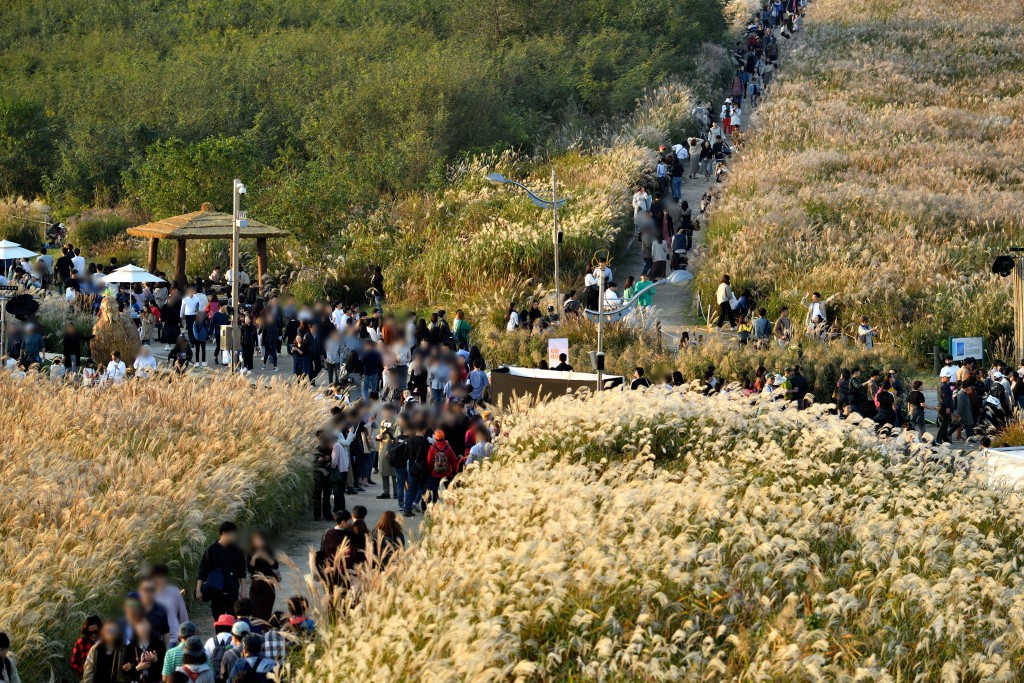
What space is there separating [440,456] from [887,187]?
23.7 meters

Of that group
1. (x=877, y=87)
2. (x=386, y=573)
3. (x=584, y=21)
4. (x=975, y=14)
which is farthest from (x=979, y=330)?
(x=975, y=14)

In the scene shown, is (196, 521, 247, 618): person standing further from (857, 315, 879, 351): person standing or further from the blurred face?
(857, 315, 879, 351): person standing

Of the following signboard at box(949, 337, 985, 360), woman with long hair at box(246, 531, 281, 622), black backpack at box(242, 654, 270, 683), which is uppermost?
black backpack at box(242, 654, 270, 683)

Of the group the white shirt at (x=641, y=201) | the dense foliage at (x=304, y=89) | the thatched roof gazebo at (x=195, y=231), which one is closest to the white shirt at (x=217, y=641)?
the thatched roof gazebo at (x=195, y=231)

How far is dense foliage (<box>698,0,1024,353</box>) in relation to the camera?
3102 cm

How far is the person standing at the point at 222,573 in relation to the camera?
13.6 meters

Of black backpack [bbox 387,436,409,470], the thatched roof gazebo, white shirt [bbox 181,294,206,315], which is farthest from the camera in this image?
the thatched roof gazebo

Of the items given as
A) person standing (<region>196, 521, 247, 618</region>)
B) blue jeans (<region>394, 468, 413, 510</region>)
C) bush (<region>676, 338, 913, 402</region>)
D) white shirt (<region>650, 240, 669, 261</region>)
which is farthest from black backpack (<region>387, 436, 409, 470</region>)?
white shirt (<region>650, 240, 669, 261</region>)

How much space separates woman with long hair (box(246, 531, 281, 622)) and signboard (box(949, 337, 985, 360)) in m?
15.4

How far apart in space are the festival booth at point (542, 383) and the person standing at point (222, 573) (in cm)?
919

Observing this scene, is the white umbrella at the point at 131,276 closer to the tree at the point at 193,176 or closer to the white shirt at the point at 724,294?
the tree at the point at 193,176

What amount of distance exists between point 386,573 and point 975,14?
6680 cm

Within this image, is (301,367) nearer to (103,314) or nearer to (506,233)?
(103,314)

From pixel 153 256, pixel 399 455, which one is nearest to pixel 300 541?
pixel 399 455
